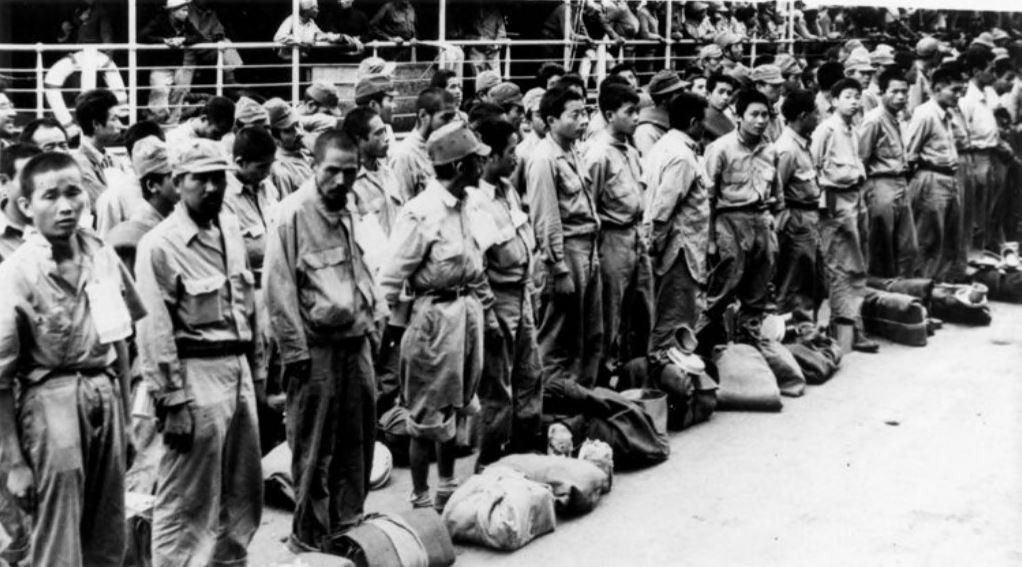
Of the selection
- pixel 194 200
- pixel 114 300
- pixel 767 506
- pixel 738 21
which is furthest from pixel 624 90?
pixel 738 21

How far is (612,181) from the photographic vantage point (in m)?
9.29

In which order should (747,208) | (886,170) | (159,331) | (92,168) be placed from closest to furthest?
(159,331) < (92,168) < (747,208) < (886,170)

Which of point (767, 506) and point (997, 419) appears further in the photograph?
point (997, 419)

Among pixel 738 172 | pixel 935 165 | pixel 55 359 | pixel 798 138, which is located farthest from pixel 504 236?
pixel 935 165

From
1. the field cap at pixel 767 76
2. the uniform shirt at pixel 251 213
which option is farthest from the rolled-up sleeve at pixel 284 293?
the field cap at pixel 767 76

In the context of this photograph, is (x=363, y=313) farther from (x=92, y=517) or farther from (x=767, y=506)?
(x=767, y=506)

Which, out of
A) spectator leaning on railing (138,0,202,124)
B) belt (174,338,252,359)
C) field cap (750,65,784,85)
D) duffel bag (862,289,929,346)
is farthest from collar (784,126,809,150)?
belt (174,338,252,359)

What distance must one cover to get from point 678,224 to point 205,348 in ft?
16.1

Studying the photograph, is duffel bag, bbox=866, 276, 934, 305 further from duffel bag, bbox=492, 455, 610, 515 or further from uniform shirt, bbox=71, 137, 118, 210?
uniform shirt, bbox=71, 137, 118, 210

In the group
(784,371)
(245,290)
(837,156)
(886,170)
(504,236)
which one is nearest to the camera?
(245,290)

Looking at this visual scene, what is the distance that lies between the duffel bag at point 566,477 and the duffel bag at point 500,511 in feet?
0.56

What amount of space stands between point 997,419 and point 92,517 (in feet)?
22.3

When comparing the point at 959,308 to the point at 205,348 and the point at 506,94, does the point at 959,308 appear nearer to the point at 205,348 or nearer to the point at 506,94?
the point at 506,94

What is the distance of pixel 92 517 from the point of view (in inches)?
221
